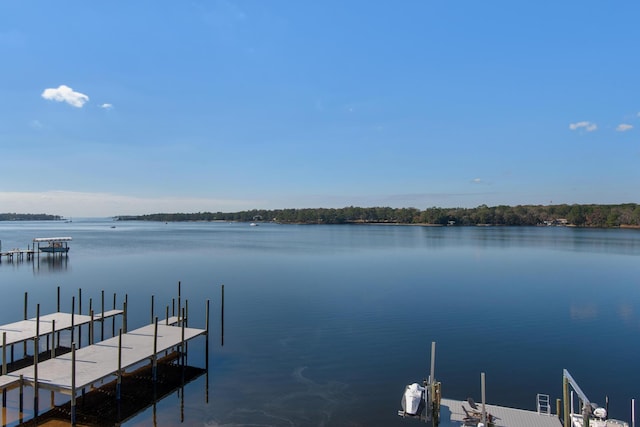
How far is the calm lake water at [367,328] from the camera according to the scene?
14508mm

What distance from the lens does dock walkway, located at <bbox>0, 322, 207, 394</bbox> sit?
1261 cm

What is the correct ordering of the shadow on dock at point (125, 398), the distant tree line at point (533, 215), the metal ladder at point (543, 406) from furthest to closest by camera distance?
1. the distant tree line at point (533, 215)
2. the shadow on dock at point (125, 398)
3. the metal ladder at point (543, 406)

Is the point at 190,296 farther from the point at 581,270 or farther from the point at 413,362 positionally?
the point at 581,270

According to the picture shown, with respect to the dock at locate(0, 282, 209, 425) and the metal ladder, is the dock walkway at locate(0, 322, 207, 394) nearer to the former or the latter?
the dock at locate(0, 282, 209, 425)

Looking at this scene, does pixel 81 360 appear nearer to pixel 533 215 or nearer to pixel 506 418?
pixel 506 418

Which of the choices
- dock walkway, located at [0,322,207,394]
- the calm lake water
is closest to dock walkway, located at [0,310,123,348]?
dock walkway, located at [0,322,207,394]

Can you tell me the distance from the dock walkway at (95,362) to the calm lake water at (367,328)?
1.73m

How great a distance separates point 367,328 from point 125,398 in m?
12.7

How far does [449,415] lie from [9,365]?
1675cm

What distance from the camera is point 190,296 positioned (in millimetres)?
30656

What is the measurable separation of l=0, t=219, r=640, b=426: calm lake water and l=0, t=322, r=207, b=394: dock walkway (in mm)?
1734

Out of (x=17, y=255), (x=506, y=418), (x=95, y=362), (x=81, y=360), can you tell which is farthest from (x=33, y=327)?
(x=17, y=255)

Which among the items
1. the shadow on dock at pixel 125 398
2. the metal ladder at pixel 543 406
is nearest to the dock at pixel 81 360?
the shadow on dock at pixel 125 398

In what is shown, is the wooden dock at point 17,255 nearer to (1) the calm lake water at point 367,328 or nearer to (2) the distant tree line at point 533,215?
(1) the calm lake water at point 367,328
